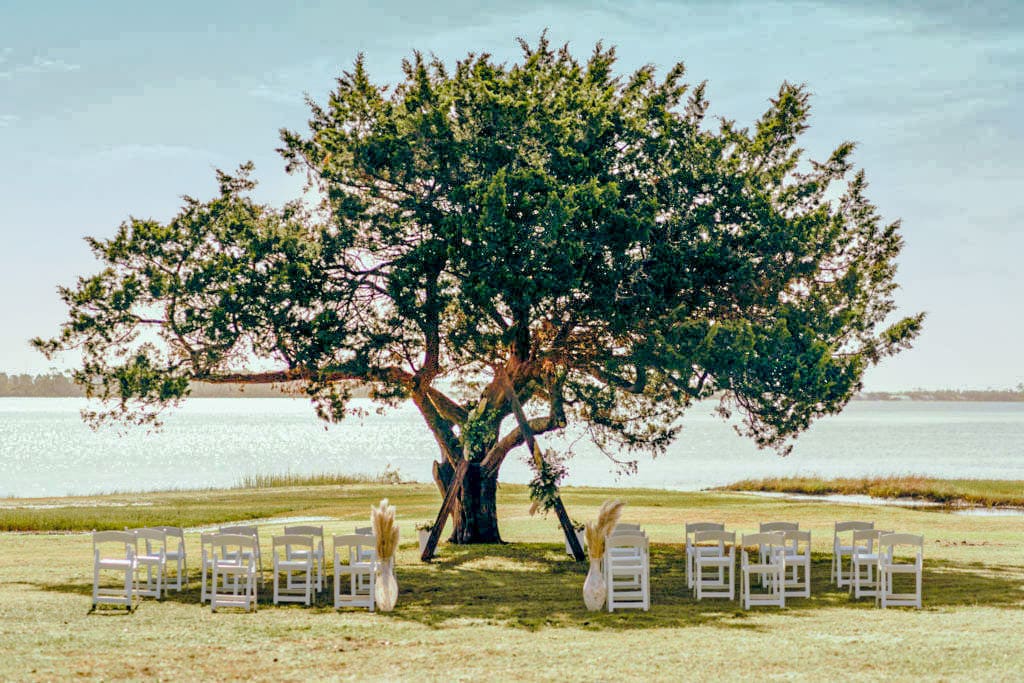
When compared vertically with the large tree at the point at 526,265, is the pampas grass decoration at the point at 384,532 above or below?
below

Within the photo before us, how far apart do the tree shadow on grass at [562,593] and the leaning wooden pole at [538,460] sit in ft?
1.16

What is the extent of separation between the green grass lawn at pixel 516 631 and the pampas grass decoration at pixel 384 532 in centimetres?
96

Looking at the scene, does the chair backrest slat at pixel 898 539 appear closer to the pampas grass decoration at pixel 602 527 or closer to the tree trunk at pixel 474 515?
the pampas grass decoration at pixel 602 527

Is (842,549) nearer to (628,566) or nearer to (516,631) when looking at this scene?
(628,566)

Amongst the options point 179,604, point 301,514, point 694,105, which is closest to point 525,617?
point 179,604

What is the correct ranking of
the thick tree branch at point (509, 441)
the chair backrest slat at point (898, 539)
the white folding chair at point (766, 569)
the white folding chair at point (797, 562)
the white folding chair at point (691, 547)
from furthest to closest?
the thick tree branch at point (509, 441) → the white folding chair at point (691, 547) → the white folding chair at point (797, 562) → the white folding chair at point (766, 569) → the chair backrest slat at point (898, 539)

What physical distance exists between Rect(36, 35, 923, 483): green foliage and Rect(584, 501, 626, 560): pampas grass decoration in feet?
16.7

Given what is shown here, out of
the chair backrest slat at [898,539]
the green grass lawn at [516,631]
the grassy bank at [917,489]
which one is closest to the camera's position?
the green grass lawn at [516,631]

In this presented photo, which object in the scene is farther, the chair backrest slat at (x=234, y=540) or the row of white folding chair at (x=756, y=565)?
the chair backrest slat at (x=234, y=540)

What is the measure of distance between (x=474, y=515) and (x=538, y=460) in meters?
4.19

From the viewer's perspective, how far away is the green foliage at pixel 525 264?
21.0m

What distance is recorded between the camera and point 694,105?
2419 cm

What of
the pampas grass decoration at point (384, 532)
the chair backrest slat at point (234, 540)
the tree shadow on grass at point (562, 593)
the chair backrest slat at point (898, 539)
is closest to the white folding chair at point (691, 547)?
the tree shadow on grass at point (562, 593)

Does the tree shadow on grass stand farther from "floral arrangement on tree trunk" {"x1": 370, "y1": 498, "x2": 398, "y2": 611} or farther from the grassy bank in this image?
the grassy bank
